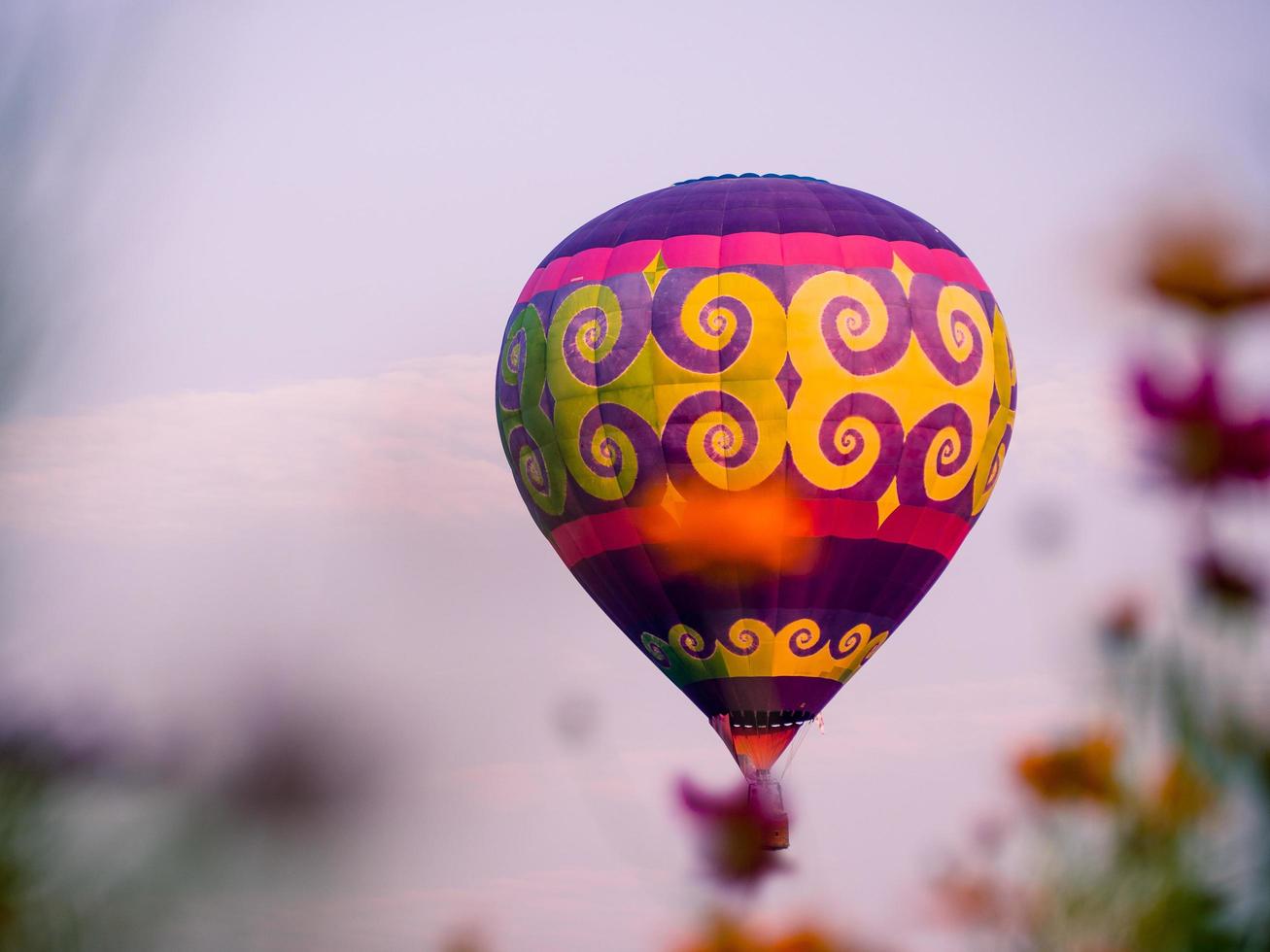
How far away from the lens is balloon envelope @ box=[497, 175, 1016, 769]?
26219 mm

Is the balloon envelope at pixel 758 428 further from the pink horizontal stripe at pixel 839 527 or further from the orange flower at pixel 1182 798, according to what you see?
the orange flower at pixel 1182 798

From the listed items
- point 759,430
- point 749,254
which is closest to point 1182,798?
point 759,430

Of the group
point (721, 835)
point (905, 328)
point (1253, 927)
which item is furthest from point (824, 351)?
point (1253, 927)

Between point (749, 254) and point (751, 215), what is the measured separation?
691 millimetres

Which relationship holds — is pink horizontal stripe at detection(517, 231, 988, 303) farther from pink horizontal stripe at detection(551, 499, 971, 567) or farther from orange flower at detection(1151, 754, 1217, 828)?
orange flower at detection(1151, 754, 1217, 828)

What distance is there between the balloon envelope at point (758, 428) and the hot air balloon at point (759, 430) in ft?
0.09

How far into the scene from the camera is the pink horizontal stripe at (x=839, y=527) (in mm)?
26516

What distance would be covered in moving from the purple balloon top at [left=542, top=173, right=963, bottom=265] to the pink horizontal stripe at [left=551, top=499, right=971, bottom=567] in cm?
357

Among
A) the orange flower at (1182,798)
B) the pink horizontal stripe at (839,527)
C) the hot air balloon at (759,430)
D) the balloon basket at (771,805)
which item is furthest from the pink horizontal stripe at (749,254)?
the orange flower at (1182,798)

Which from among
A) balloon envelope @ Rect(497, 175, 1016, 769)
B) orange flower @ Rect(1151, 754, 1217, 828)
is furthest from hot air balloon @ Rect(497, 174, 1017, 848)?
orange flower @ Rect(1151, 754, 1217, 828)

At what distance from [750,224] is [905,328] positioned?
7.84 ft

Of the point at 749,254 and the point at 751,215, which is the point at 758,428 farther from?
the point at 751,215

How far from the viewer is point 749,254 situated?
1054 inches

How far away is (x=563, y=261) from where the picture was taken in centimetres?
2811
